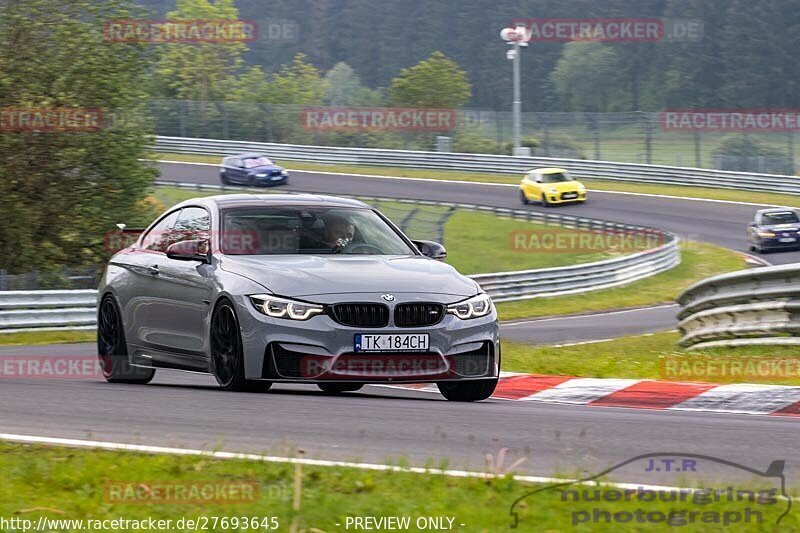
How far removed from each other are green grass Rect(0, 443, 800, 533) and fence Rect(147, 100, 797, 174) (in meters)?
48.2

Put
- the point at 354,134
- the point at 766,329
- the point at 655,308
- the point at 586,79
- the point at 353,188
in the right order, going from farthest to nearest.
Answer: the point at 586,79
the point at 354,134
the point at 353,188
the point at 655,308
the point at 766,329

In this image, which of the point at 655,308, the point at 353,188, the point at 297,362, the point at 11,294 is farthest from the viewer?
the point at 353,188

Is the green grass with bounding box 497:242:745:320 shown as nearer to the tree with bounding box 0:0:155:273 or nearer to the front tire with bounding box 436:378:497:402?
the tree with bounding box 0:0:155:273

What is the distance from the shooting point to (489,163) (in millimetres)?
56719

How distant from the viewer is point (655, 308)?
30.4 m

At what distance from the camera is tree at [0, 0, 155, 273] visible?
29.2 m

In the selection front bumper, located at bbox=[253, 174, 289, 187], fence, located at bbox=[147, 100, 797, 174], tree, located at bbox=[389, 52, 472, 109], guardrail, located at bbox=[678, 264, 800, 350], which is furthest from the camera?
tree, located at bbox=[389, 52, 472, 109]

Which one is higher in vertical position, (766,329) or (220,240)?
(220,240)

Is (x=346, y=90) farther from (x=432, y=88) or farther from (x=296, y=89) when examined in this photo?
(x=432, y=88)

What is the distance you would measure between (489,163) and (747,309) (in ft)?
142

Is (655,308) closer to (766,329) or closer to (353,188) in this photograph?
(766,329)

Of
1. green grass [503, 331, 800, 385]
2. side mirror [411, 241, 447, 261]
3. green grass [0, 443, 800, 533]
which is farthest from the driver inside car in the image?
green grass [0, 443, 800, 533]

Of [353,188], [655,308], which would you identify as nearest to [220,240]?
[655,308]

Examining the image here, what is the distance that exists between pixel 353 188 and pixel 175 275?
1676 inches
